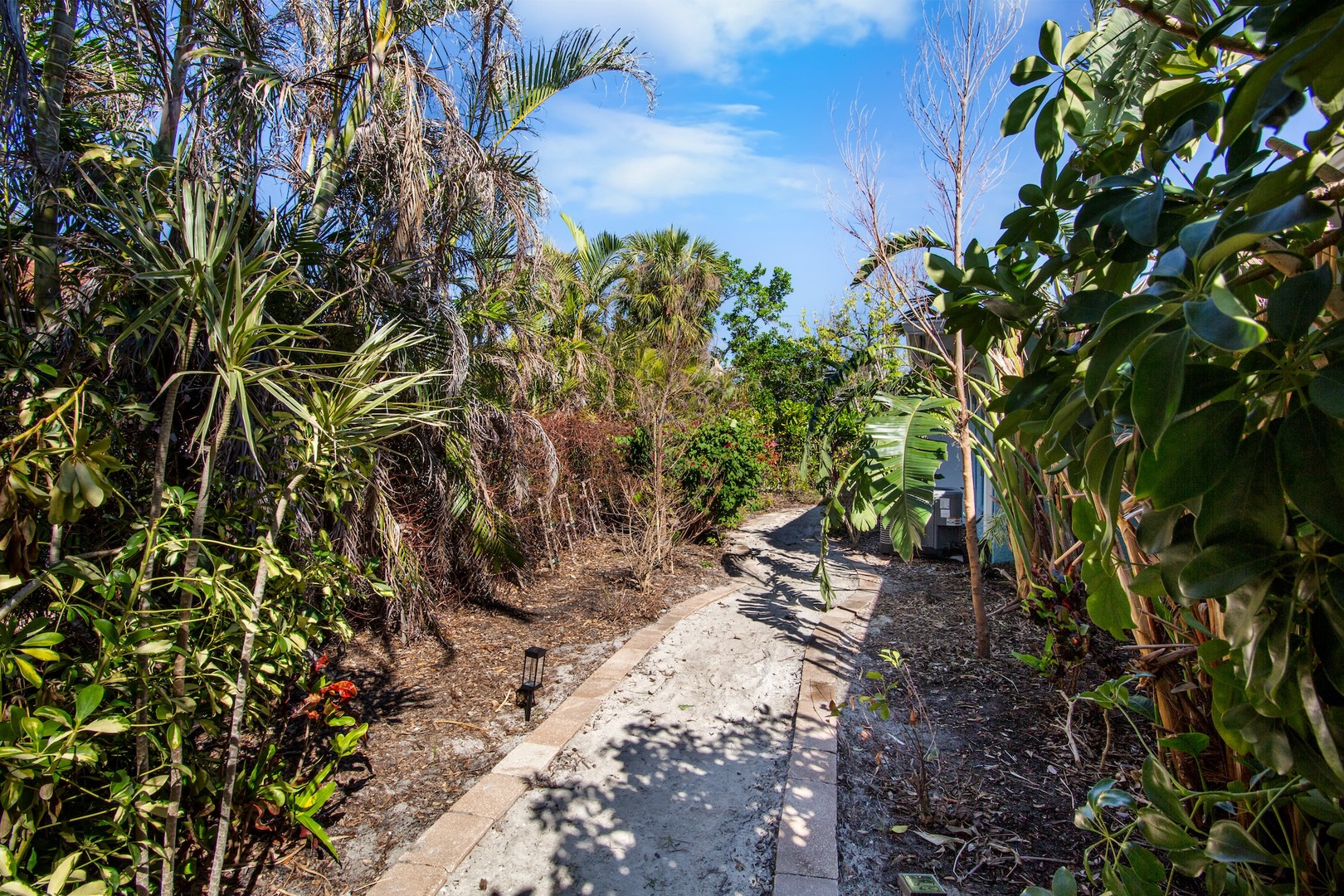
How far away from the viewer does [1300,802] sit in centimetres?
111

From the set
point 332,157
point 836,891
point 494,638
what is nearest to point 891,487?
point 836,891

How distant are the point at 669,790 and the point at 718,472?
577cm

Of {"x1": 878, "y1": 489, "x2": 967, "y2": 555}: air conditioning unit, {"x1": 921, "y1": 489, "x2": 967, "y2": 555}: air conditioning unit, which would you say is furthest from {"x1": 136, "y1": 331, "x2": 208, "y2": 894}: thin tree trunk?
{"x1": 921, "y1": 489, "x2": 967, "y2": 555}: air conditioning unit

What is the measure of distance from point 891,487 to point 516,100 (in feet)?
16.1

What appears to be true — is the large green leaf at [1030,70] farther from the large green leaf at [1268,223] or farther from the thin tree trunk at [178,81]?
the thin tree trunk at [178,81]

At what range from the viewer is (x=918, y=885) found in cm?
252

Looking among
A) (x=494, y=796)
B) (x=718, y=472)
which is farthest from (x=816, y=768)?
(x=718, y=472)

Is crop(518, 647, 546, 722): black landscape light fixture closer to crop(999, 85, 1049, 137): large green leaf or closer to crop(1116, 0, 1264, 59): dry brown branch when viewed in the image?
crop(999, 85, 1049, 137): large green leaf

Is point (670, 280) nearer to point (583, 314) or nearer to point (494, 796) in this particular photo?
point (583, 314)

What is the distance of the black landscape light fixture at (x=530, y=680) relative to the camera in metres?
4.29

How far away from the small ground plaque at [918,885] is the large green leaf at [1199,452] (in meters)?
2.40

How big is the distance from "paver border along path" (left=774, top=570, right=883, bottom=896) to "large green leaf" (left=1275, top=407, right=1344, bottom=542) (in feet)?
8.78

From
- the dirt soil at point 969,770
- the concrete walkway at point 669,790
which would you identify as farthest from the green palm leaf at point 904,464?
the concrete walkway at point 669,790

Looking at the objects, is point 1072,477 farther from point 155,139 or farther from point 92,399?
point 155,139
